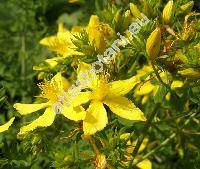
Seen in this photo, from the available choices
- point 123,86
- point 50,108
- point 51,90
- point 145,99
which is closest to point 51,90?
point 51,90

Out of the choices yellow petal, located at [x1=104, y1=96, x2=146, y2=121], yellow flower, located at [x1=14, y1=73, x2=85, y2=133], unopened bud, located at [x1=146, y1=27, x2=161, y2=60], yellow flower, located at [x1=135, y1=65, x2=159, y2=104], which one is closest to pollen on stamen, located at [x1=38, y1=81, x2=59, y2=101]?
yellow flower, located at [x1=14, y1=73, x2=85, y2=133]

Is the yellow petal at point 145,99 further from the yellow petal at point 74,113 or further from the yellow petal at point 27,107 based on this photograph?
the yellow petal at point 74,113

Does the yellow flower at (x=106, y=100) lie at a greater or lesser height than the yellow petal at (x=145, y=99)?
greater

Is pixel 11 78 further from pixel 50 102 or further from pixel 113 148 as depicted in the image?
pixel 113 148

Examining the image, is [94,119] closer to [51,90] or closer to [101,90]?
[101,90]

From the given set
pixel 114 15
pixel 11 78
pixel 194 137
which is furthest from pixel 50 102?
pixel 11 78

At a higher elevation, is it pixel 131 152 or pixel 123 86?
pixel 123 86

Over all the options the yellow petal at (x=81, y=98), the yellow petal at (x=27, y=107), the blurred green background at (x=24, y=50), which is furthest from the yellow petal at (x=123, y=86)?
the blurred green background at (x=24, y=50)
